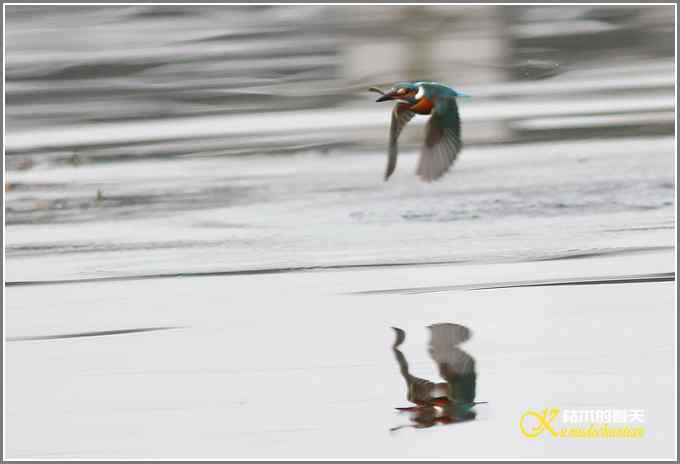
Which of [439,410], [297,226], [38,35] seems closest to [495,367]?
[439,410]

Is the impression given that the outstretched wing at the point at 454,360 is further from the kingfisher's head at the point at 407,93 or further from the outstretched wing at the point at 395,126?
the kingfisher's head at the point at 407,93

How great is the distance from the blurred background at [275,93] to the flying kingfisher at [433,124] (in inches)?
48.3

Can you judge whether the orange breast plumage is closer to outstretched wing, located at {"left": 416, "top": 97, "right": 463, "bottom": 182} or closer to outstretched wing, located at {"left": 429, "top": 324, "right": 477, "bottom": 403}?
outstretched wing, located at {"left": 416, "top": 97, "right": 463, "bottom": 182}

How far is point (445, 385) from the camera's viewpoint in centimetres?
556

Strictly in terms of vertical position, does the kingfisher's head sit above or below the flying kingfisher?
above

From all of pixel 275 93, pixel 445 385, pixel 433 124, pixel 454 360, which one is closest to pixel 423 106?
pixel 433 124

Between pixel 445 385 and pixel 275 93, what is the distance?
279 inches

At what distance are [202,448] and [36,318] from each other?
198cm

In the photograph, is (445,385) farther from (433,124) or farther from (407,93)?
(433,124)

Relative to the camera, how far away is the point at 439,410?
5.34m

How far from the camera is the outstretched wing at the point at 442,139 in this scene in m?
7.25

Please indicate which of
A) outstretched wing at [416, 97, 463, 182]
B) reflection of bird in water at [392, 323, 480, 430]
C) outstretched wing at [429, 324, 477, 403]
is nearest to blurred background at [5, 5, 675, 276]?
outstretched wing at [416, 97, 463, 182]

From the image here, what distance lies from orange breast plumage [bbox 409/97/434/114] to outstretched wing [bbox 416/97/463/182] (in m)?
0.05

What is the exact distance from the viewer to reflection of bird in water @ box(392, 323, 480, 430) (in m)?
5.29
